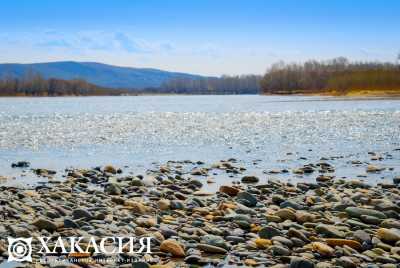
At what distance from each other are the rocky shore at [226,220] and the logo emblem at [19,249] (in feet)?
0.36

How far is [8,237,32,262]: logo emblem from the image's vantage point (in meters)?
8.43

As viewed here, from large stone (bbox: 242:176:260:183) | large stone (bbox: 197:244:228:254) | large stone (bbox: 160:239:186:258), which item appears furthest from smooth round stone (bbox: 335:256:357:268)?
large stone (bbox: 242:176:260:183)

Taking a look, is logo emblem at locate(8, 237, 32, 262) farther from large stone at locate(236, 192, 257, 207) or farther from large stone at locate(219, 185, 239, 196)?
large stone at locate(219, 185, 239, 196)

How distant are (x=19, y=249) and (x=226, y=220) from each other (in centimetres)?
398

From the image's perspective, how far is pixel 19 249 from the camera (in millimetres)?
8773

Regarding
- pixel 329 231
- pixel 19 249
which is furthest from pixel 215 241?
pixel 19 249

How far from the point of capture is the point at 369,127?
39.3 meters

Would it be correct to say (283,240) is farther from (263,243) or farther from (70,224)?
(70,224)

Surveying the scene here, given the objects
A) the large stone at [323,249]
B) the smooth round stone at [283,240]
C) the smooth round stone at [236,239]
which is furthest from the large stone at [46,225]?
the large stone at [323,249]

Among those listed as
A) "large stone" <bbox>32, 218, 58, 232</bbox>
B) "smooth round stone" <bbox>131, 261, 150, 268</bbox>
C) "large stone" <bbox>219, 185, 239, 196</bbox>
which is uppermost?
"large stone" <bbox>32, 218, 58, 232</bbox>

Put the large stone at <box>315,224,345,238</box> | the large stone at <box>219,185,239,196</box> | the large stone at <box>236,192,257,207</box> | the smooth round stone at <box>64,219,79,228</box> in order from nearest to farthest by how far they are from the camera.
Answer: the large stone at <box>315,224,345,238</box>, the smooth round stone at <box>64,219,79,228</box>, the large stone at <box>236,192,257,207</box>, the large stone at <box>219,185,239,196</box>

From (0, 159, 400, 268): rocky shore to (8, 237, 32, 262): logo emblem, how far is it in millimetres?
111

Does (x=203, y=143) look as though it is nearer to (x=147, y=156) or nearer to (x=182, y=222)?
(x=147, y=156)

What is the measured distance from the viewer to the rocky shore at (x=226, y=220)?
863 centimetres
